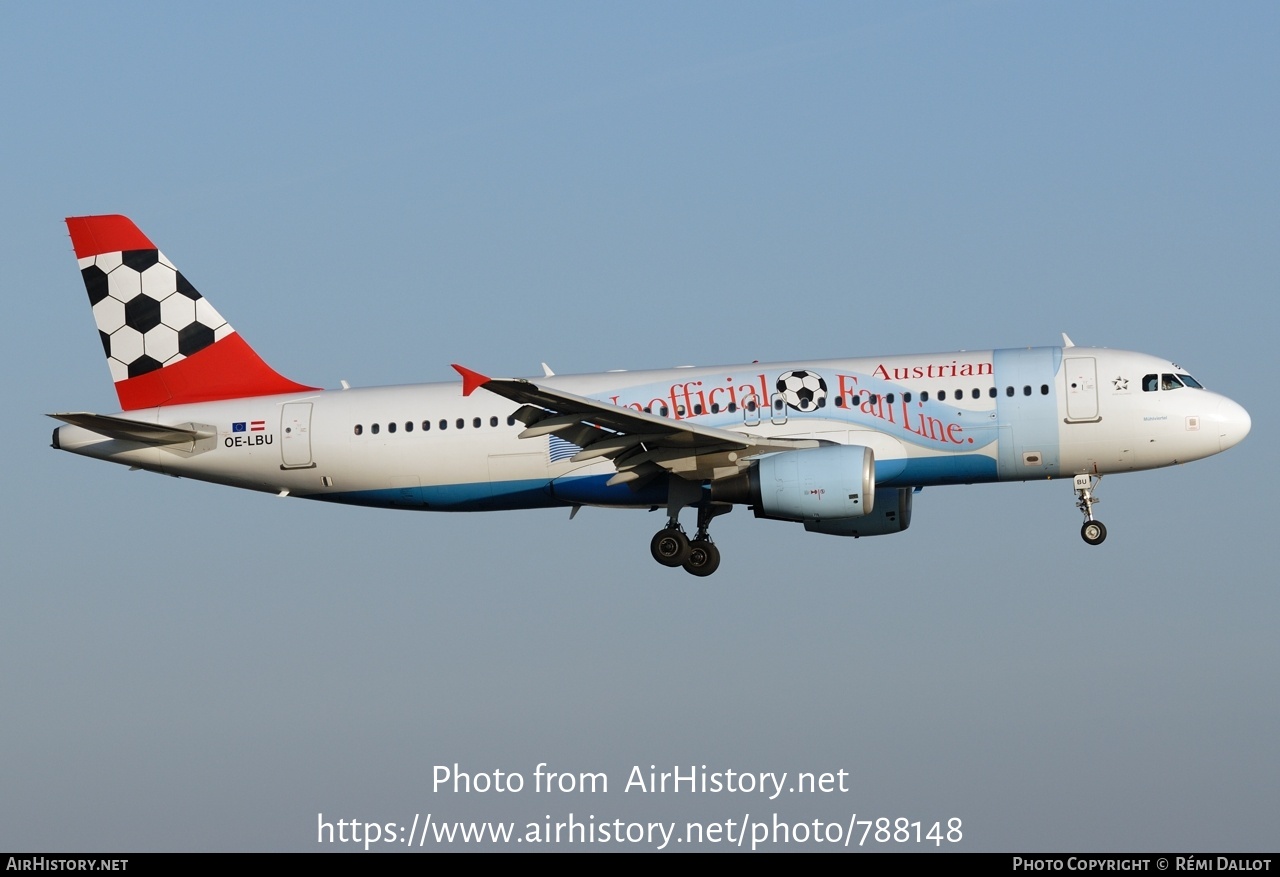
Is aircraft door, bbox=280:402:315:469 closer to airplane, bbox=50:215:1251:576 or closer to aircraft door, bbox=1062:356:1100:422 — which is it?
airplane, bbox=50:215:1251:576

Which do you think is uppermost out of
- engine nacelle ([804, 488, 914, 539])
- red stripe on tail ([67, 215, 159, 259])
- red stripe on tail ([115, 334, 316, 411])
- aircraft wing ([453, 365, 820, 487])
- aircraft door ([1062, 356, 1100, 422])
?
red stripe on tail ([67, 215, 159, 259])

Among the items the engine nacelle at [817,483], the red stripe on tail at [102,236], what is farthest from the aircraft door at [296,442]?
the engine nacelle at [817,483]

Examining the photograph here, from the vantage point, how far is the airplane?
37.6 meters

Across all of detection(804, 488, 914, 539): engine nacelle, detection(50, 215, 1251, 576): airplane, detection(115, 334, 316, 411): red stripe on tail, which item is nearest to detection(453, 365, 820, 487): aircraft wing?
detection(50, 215, 1251, 576): airplane

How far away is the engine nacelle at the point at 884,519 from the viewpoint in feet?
137

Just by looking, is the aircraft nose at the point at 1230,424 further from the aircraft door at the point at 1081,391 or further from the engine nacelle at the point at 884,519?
the engine nacelle at the point at 884,519

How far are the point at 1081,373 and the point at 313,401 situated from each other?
17.1 m

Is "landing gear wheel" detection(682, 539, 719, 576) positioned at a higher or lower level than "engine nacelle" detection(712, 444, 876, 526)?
lower

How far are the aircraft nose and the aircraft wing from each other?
851 centimetres

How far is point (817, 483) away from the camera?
3681cm

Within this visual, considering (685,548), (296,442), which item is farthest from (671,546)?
(296,442)

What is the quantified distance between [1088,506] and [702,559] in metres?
8.40

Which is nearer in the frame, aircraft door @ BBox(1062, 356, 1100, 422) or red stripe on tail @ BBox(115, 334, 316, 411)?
aircraft door @ BBox(1062, 356, 1100, 422)

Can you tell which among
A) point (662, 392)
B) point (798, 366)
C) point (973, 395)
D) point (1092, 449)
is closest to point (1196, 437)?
point (1092, 449)
